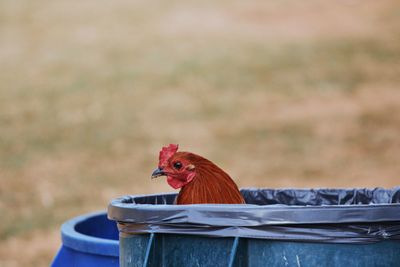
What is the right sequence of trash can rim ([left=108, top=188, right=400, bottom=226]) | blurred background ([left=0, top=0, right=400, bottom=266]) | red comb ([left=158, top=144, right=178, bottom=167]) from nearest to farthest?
trash can rim ([left=108, top=188, right=400, bottom=226]) → red comb ([left=158, top=144, right=178, bottom=167]) → blurred background ([left=0, top=0, right=400, bottom=266])

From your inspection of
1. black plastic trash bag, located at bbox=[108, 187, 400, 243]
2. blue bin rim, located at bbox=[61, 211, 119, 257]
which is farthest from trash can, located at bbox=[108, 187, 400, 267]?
blue bin rim, located at bbox=[61, 211, 119, 257]

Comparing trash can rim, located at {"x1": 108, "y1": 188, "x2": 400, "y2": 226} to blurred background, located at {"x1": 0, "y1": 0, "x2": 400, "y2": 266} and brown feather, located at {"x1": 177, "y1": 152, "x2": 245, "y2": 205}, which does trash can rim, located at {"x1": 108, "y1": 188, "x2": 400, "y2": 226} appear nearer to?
brown feather, located at {"x1": 177, "y1": 152, "x2": 245, "y2": 205}

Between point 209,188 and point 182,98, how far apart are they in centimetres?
1058

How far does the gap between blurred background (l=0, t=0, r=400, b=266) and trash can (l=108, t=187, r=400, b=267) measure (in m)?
5.11

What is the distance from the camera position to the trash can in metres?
2.15

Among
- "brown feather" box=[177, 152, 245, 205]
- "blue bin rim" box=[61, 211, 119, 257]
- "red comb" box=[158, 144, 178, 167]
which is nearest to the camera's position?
"brown feather" box=[177, 152, 245, 205]

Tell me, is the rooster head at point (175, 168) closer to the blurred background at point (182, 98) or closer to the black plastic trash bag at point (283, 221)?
the black plastic trash bag at point (283, 221)

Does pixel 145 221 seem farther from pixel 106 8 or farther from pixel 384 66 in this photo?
pixel 106 8

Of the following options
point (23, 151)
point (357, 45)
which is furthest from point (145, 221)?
point (357, 45)

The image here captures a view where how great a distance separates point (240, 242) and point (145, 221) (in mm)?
303

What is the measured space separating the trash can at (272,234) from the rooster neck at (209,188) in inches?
20.5

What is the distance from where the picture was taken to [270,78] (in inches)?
556

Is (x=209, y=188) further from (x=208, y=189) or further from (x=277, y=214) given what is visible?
(x=277, y=214)

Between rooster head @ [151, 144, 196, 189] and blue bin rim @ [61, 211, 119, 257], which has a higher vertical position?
rooster head @ [151, 144, 196, 189]
